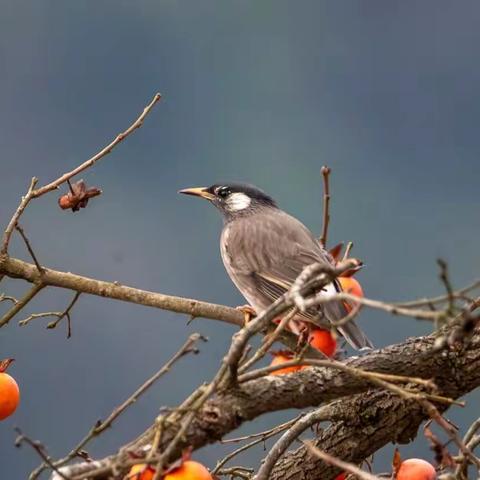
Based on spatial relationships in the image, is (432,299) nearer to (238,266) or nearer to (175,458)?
(175,458)

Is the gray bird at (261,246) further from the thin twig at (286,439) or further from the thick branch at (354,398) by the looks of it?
the thin twig at (286,439)

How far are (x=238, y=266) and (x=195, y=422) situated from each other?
125 inches

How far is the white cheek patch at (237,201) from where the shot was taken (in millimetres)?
6898

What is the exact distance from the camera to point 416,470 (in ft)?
11.9

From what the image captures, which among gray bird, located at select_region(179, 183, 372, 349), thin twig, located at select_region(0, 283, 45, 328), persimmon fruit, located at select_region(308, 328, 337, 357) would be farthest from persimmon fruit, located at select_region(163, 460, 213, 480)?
gray bird, located at select_region(179, 183, 372, 349)

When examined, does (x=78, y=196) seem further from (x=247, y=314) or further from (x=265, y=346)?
(x=265, y=346)

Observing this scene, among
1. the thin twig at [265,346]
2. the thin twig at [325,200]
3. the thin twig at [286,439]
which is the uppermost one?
the thin twig at [325,200]

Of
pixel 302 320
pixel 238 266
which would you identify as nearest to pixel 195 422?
pixel 302 320

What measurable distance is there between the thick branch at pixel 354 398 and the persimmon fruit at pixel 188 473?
0.13m

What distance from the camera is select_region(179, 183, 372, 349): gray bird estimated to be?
5777 mm

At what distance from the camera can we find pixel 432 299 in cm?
239

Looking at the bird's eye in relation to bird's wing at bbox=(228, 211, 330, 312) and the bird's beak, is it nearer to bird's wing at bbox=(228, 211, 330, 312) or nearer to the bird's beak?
the bird's beak


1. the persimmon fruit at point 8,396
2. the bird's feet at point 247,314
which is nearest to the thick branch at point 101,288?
the bird's feet at point 247,314

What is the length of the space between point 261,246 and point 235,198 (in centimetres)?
85
